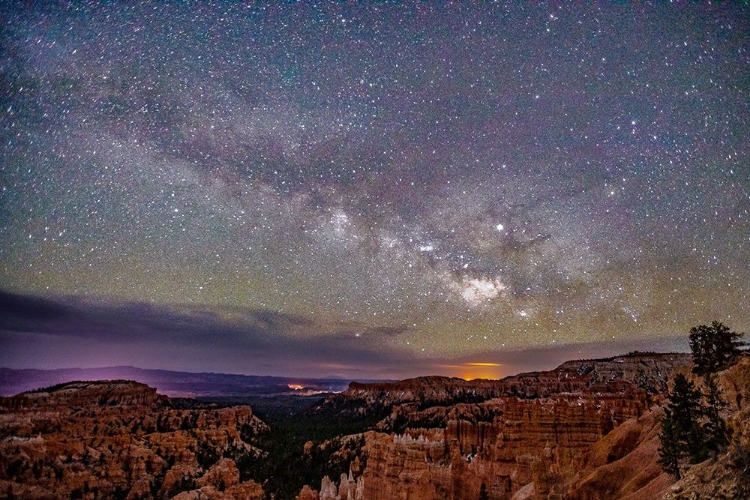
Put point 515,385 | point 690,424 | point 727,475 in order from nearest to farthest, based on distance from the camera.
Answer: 1. point 727,475
2. point 690,424
3. point 515,385

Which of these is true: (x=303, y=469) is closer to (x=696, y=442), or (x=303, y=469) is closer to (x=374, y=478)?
(x=374, y=478)

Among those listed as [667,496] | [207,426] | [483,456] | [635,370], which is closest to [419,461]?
[483,456]

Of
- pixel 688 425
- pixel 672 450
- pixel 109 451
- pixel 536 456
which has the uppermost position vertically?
pixel 688 425

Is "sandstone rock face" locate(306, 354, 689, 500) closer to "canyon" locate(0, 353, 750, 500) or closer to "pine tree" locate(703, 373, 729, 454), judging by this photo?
"canyon" locate(0, 353, 750, 500)

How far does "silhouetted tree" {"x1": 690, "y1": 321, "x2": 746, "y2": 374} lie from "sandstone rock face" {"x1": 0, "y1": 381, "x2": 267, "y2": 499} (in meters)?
49.9

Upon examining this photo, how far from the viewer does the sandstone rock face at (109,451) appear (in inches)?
2366

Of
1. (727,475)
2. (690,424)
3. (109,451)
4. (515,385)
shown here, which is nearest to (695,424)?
(690,424)

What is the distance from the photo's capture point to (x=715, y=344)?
34.2 metres

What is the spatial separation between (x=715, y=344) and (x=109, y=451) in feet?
290

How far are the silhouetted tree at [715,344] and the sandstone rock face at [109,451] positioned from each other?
49.9m

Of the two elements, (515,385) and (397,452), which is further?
(515,385)

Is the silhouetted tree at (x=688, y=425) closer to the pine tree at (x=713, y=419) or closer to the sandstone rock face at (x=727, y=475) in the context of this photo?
the pine tree at (x=713, y=419)

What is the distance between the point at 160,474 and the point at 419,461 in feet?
175

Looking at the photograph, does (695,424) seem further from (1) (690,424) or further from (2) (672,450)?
(2) (672,450)
